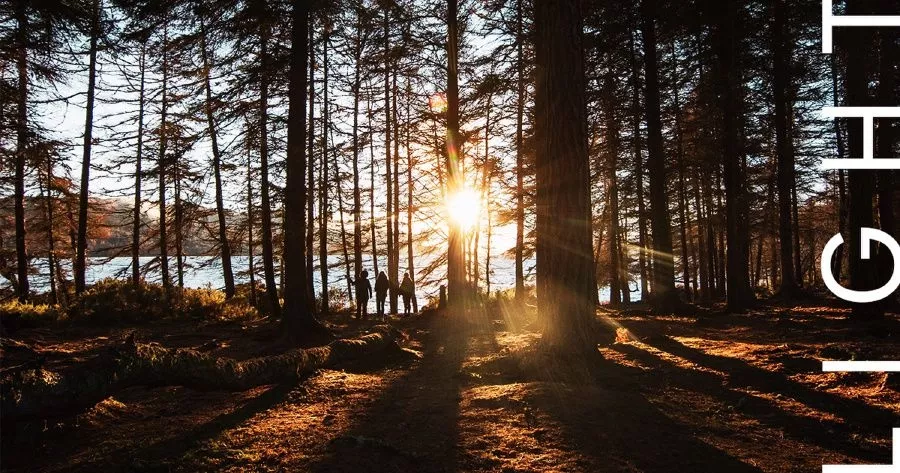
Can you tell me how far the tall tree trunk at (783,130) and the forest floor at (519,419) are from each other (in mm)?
9800

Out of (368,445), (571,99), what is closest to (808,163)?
(571,99)

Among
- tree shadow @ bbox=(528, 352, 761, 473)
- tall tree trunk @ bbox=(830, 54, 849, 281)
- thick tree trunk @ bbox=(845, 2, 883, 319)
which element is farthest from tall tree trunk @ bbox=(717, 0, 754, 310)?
tree shadow @ bbox=(528, 352, 761, 473)

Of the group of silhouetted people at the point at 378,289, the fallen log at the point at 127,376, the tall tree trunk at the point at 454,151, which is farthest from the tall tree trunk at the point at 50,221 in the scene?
the fallen log at the point at 127,376

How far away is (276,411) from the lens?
16.4 feet

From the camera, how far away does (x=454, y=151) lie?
45.6 feet

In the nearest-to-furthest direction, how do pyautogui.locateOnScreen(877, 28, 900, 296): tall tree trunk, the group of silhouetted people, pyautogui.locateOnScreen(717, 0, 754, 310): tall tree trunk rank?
pyautogui.locateOnScreen(877, 28, 900, 296): tall tree trunk
pyautogui.locateOnScreen(717, 0, 754, 310): tall tree trunk
the group of silhouetted people

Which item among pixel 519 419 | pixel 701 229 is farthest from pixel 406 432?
pixel 701 229

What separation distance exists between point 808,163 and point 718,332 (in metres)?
15.2

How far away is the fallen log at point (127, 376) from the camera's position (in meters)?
3.68

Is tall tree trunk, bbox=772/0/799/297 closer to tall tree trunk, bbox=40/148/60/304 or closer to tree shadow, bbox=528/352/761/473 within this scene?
tree shadow, bbox=528/352/761/473

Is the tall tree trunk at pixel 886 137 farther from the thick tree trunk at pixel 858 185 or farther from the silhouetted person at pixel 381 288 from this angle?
the silhouetted person at pixel 381 288

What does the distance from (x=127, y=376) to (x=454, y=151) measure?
10.8m

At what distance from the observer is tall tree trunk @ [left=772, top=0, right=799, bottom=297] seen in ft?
48.3

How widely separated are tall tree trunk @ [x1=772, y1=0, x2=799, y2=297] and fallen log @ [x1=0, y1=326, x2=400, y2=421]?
1666cm
